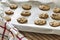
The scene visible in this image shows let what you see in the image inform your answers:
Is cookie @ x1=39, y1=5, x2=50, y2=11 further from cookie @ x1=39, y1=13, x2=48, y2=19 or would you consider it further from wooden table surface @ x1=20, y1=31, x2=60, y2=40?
wooden table surface @ x1=20, y1=31, x2=60, y2=40

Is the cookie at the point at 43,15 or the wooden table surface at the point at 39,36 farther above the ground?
the cookie at the point at 43,15

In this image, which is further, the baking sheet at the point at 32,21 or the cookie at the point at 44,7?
the cookie at the point at 44,7

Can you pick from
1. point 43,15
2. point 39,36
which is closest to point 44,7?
point 43,15

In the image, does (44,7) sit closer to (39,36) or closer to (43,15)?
(43,15)

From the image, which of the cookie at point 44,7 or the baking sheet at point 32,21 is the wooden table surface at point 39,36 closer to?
the baking sheet at point 32,21

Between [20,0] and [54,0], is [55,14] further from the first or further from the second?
[20,0]

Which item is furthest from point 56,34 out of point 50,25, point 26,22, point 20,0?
point 20,0

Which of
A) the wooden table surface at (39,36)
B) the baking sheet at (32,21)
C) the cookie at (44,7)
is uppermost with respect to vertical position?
the cookie at (44,7)

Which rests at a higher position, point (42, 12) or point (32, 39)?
point (42, 12)

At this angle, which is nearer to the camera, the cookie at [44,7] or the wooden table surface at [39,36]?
the wooden table surface at [39,36]

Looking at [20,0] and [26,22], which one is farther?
[20,0]

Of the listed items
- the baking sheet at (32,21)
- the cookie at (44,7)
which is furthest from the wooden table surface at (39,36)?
the cookie at (44,7)
